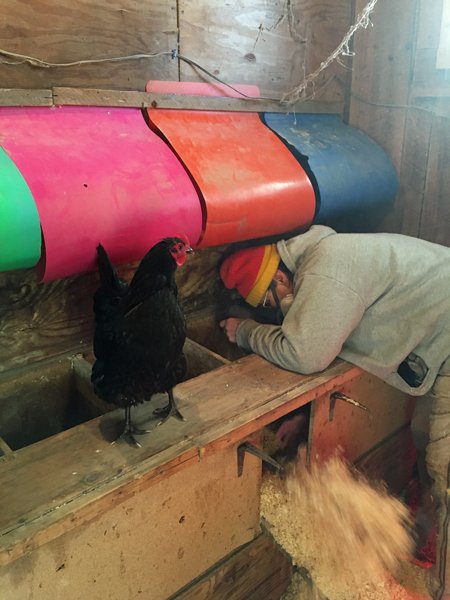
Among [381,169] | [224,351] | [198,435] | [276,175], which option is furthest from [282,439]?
[381,169]

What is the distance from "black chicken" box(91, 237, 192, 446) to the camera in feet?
3.26

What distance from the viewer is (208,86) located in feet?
5.12

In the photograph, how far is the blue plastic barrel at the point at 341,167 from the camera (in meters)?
1.68

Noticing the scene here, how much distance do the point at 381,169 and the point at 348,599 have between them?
1.57 meters

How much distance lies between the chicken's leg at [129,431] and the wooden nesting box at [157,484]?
2 cm

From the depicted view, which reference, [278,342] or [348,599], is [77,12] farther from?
[348,599]

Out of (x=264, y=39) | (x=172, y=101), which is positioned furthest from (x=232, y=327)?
(x=264, y=39)

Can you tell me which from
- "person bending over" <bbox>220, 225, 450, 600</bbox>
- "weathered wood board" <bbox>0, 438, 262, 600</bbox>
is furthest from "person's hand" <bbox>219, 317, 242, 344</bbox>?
"weathered wood board" <bbox>0, 438, 262, 600</bbox>

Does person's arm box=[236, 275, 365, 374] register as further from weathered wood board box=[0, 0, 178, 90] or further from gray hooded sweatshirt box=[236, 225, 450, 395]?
weathered wood board box=[0, 0, 178, 90]

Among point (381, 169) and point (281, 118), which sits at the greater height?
point (281, 118)

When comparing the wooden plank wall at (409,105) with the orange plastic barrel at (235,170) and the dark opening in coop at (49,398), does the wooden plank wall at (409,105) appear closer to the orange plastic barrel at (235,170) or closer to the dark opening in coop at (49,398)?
the orange plastic barrel at (235,170)

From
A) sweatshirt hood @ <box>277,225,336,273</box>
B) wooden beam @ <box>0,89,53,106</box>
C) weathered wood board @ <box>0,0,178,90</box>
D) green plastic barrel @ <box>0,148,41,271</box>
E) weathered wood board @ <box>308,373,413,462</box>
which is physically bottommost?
weathered wood board @ <box>308,373,413,462</box>

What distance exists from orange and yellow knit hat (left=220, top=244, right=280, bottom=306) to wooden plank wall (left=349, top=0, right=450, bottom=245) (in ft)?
2.63

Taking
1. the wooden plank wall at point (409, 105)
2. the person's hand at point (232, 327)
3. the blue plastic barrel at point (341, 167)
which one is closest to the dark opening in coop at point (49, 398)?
the person's hand at point (232, 327)
